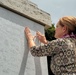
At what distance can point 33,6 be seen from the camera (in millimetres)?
2965

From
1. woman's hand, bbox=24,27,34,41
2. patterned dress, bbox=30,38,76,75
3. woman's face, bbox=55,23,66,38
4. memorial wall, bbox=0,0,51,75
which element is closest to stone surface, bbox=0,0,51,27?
memorial wall, bbox=0,0,51,75

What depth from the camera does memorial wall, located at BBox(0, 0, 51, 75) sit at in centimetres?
251

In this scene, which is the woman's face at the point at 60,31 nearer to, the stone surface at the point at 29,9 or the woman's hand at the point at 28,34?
the woman's hand at the point at 28,34

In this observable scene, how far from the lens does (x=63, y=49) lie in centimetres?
238

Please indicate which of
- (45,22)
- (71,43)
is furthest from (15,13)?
(71,43)

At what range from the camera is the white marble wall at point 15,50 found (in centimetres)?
249

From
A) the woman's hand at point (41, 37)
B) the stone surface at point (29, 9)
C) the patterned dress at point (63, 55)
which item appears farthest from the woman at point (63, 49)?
the stone surface at point (29, 9)

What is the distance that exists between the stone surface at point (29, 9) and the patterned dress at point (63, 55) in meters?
0.52

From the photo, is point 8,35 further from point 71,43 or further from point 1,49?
point 71,43

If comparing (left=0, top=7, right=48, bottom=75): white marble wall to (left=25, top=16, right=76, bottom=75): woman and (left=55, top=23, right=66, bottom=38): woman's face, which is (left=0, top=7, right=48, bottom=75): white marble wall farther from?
(left=55, top=23, right=66, bottom=38): woman's face

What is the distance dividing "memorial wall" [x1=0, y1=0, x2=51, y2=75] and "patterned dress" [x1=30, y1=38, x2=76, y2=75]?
0.94 feet

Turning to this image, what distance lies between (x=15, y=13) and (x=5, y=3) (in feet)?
0.51

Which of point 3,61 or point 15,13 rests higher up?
point 15,13

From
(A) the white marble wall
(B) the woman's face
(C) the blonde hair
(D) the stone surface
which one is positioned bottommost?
(A) the white marble wall
